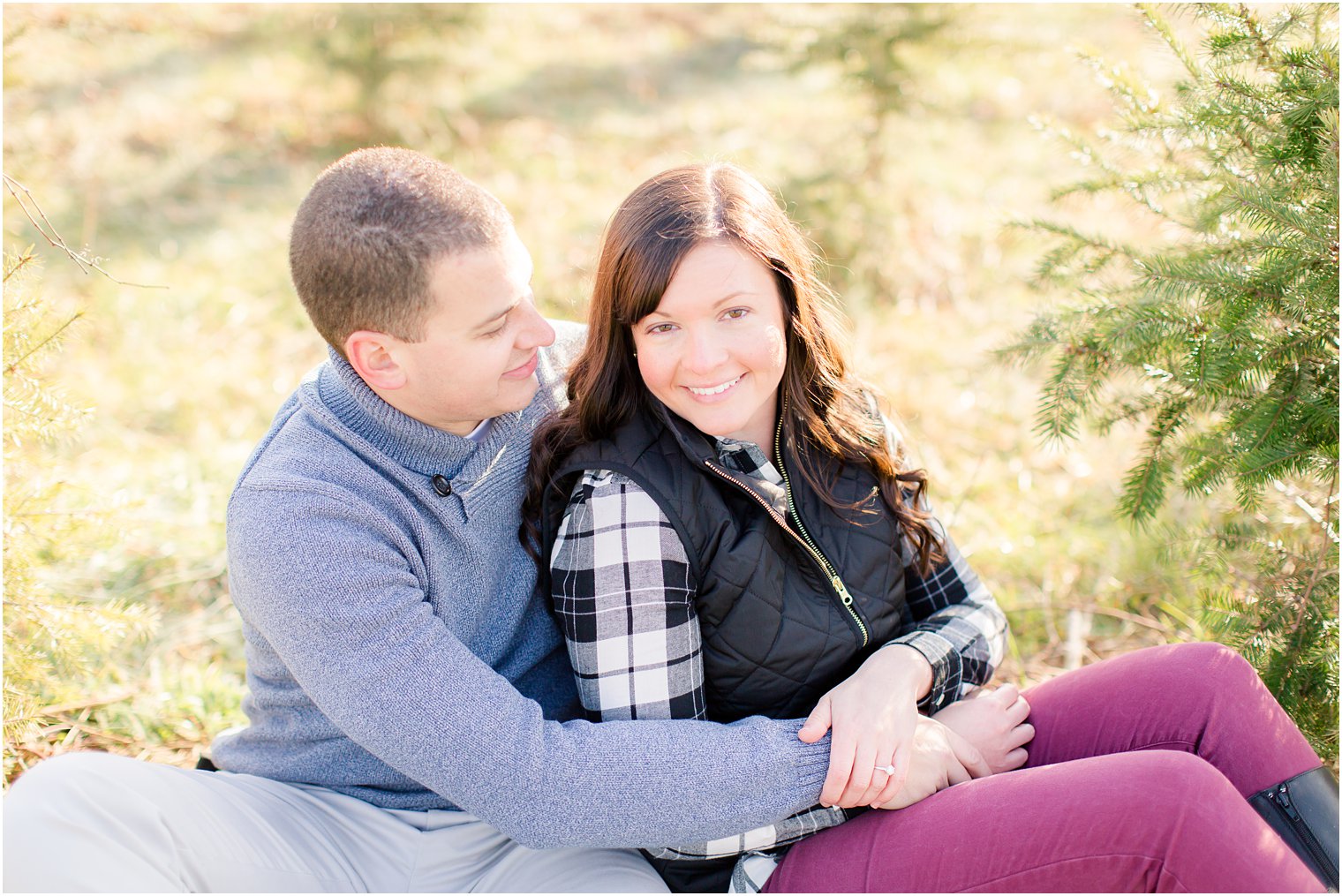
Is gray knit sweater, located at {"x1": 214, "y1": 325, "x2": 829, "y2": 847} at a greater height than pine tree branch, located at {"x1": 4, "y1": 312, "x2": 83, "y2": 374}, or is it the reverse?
pine tree branch, located at {"x1": 4, "y1": 312, "x2": 83, "y2": 374}

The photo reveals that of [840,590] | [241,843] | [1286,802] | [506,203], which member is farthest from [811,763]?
[506,203]

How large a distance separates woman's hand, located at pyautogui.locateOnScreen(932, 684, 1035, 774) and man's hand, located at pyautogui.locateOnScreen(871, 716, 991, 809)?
0.12ft

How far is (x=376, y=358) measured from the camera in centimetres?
195

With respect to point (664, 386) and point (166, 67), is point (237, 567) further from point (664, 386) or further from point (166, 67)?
point (166, 67)

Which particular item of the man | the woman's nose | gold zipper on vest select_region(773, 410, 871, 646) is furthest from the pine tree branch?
gold zipper on vest select_region(773, 410, 871, 646)

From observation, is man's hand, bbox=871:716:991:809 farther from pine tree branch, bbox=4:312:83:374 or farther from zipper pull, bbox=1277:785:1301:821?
pine tree branch, bbox=4:312:83:374

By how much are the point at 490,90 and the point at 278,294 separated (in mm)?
3597

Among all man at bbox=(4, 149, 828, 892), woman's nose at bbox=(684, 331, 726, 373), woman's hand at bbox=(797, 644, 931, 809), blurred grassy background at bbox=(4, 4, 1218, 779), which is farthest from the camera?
blurred grassy background at bbox=(4, 4, 1218, 779)

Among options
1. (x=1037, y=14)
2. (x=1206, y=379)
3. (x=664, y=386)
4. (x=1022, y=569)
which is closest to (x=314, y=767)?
(x=664, y=386)

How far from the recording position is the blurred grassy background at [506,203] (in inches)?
131

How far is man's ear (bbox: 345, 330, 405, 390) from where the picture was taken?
6.33ft

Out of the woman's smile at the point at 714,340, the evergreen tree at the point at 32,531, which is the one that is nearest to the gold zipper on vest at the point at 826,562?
the woman's smile at the point at 714,340

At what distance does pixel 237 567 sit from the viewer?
5.93 feet

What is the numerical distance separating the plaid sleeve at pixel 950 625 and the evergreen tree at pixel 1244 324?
0.38 m
